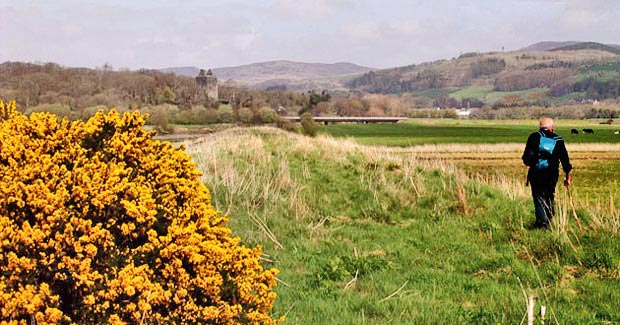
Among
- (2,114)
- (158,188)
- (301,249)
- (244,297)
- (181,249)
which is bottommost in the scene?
(301,249)

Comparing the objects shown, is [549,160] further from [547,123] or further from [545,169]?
[547,123]

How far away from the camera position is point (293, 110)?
145375 millimetres

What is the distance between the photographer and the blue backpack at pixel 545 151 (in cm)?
1109

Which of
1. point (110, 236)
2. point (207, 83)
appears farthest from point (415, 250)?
point (207, 83)

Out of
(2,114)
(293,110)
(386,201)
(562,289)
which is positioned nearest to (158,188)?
(2,114)

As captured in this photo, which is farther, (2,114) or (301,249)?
(301,249)

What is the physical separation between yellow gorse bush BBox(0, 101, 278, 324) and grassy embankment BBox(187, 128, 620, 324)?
194 cm

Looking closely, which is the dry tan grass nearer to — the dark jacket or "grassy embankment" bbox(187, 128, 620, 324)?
"grassy embankment" bbox(187, 128, 620, 324)

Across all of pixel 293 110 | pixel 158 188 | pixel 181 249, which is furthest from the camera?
pixel 293 110

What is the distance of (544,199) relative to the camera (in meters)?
11.1

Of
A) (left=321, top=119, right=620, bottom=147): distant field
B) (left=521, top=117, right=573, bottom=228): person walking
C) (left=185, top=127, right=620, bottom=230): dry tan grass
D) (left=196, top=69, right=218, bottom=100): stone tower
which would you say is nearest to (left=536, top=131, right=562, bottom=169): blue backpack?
(left=521, top=117, right=573, bottom=228): person walking

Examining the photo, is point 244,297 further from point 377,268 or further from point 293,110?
point 293,110

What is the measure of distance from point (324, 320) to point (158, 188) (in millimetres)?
2520

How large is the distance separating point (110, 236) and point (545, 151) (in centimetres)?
936
